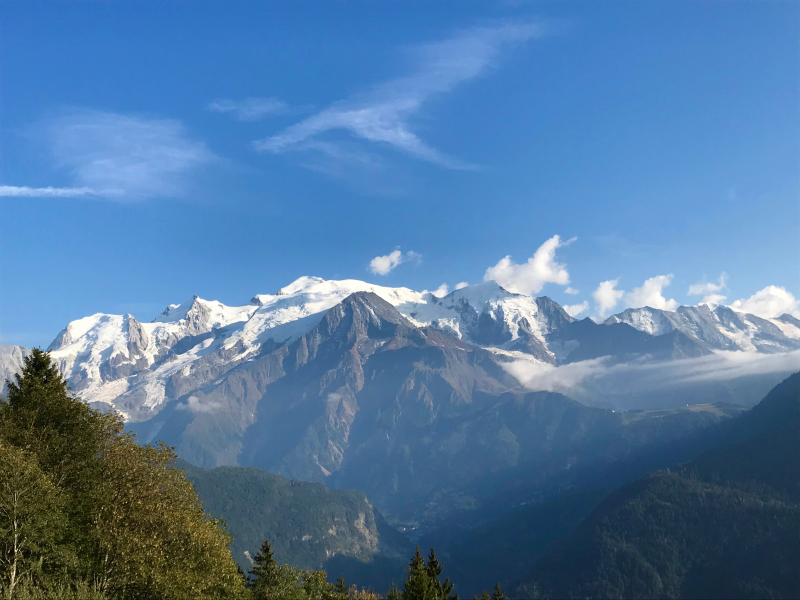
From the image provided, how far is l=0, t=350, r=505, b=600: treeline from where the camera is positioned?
42375mm

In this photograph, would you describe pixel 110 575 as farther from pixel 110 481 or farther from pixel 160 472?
pixel 160 472

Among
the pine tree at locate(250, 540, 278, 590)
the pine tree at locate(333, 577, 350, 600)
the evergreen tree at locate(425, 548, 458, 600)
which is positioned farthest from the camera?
the evergreen tree at locate(425, 548, 458, 600)

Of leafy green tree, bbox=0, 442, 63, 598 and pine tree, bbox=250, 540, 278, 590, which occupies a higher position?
leafy green tree, bbox=0, 442, 63, 598

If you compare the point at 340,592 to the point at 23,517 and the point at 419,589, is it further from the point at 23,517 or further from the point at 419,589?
the point at 23,517

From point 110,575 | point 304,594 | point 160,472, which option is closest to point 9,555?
point 110,575

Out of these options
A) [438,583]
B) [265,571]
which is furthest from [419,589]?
[265,571]

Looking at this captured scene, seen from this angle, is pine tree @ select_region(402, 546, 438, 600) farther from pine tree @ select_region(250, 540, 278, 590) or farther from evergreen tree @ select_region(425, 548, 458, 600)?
pine tree @ select_region(250, 540, 278, 590)

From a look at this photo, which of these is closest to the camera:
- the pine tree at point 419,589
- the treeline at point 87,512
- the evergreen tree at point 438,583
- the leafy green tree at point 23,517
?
Answer: the leafy green tree at point 23,517

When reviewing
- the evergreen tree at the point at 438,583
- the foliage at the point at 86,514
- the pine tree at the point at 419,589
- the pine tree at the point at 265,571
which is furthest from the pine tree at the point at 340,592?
the foliage at the point at 86,514

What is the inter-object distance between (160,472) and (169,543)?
11.1 metres

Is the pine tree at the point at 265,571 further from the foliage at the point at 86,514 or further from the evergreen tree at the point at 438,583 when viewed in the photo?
the foliage at the point at 86,514

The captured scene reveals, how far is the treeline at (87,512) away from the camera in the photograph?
139 feet

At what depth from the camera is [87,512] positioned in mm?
47375

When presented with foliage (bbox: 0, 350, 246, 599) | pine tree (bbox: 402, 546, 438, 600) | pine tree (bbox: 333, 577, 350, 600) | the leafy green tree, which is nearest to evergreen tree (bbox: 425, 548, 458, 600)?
pine tree (bbox: 402, 546, 438, 600)
